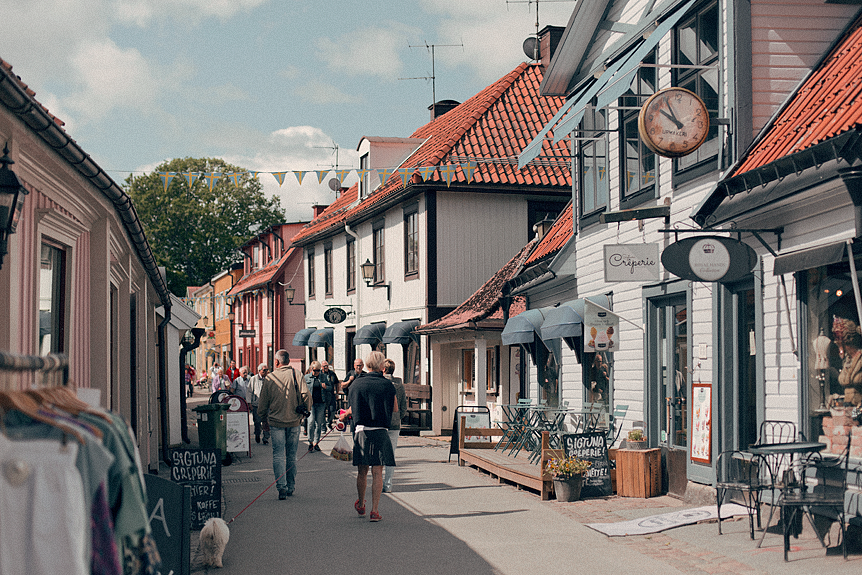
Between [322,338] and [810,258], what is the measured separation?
84.3ft

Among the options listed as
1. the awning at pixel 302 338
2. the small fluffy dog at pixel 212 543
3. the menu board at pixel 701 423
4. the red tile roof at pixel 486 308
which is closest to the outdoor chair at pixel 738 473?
the menu board at pixel 701 423

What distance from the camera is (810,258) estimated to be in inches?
333

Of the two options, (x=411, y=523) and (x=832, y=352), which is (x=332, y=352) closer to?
(x=411, y=523)

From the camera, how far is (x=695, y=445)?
36.7 feet

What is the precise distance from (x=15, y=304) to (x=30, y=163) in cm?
102

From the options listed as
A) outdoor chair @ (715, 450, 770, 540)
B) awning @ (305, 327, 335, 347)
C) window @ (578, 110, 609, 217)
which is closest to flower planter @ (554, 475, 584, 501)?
outdoor chair @ (715, 450, 770, 540)

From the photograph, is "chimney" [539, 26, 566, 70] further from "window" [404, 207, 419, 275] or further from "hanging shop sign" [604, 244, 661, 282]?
"hanging shop sign" [604, 244, 661, 282]

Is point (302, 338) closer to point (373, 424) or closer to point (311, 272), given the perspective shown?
point (311, 272)

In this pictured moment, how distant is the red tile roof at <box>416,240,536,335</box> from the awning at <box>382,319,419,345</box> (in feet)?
2.60

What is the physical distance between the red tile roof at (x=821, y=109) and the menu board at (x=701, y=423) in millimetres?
2622

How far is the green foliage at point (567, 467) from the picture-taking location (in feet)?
38.7

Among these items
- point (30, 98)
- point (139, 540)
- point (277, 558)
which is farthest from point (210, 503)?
point (139, 540)

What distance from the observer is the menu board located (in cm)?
1088

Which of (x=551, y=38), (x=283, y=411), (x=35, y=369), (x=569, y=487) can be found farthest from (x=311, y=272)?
(x=35, y=369)
